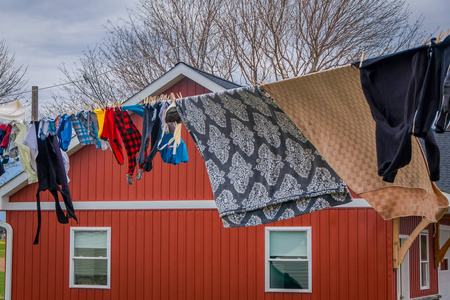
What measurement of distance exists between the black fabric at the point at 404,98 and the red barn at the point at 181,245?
569 cm

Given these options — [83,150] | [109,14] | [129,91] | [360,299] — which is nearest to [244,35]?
[129,91]

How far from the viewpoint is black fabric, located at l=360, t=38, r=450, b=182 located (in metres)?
4.00

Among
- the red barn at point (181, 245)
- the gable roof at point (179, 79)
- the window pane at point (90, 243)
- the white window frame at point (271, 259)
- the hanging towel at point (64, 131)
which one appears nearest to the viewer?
the hanging towel at point (64, 131)

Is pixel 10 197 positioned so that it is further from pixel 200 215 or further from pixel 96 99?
pixel 96 99

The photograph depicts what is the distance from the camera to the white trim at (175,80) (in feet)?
35.5

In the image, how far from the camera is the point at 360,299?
9.75 metres

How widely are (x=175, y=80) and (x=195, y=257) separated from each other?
10.7 feet

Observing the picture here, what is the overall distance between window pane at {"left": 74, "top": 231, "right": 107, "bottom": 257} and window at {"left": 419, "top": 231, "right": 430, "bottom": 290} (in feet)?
20.0

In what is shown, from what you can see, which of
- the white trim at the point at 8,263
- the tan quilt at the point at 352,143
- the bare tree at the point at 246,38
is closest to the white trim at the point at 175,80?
the white trim at the point at 8,263

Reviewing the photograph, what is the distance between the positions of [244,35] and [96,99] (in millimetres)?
6128

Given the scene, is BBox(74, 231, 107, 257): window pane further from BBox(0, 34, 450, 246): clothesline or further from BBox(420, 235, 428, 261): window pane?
BBox(420, 235, 428, 261): window pane

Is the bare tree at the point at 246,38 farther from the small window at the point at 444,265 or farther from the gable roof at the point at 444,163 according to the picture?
the small window at the point at 444,265

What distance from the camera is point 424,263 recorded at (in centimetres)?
1187

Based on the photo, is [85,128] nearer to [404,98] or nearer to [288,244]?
[404,98]
